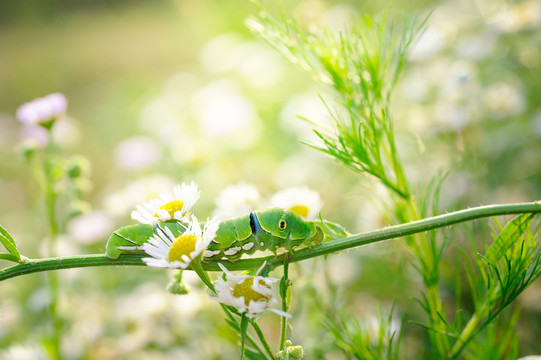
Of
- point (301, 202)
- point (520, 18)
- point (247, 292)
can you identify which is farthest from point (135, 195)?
point (520, 18)

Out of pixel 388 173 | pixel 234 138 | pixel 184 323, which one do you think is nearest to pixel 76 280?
pixel 184 323

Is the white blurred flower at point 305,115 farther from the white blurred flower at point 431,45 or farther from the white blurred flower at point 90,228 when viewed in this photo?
the white blurred flower at point 90,228

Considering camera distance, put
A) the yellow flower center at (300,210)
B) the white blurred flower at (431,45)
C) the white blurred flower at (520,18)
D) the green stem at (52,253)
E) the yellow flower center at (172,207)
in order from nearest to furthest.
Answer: the yellow flower center at (172,207), the yellow flower center at (300,210), the green stem at (52,253), the white blurred flower at (520,18), the white blurred flower at (431,45)

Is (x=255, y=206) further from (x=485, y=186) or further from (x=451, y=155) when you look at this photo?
(x=485, y=186)

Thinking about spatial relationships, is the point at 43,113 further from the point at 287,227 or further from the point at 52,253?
the point at 287,227

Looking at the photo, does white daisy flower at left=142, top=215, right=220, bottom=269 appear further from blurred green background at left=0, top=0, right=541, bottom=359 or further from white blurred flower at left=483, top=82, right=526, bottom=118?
white blurred flower at left=483, top=82, right=526, bottom=118

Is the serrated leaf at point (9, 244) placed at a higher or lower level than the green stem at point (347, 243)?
higher

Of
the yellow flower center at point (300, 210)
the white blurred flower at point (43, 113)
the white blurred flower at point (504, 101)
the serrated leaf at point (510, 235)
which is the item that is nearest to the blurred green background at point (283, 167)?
the white blurred flower at point (504, 101)
